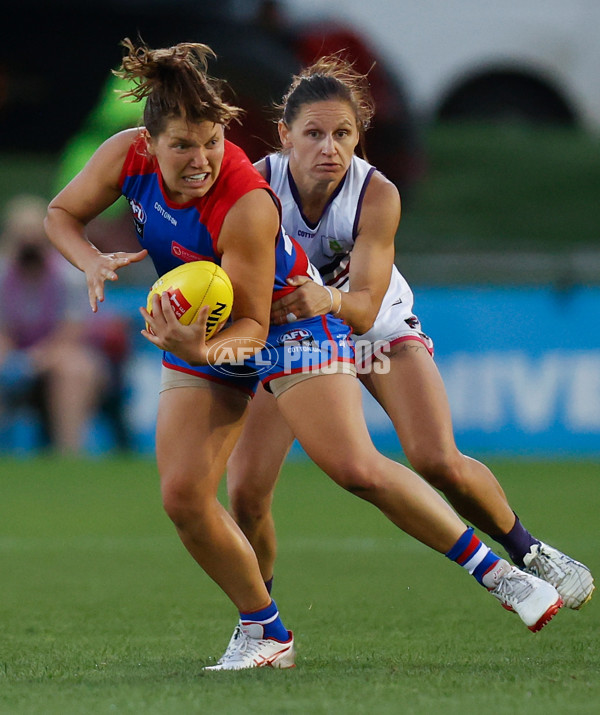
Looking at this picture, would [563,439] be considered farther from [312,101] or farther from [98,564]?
[312,101]

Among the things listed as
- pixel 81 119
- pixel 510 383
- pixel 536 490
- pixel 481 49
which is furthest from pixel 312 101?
pixel 481 49

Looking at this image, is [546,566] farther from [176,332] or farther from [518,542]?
[176,332]

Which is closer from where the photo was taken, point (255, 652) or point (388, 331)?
point (255, 652)

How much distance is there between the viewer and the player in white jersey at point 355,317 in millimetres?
5496

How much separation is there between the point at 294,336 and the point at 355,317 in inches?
11.1

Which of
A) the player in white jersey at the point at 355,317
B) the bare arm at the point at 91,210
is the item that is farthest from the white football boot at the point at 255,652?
the bare arm at the point at 91,210

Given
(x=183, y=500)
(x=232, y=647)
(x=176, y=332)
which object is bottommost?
(x=232, y=647)

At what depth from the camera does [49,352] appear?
11.9m

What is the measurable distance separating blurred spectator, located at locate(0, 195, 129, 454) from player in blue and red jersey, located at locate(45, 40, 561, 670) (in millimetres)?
6568

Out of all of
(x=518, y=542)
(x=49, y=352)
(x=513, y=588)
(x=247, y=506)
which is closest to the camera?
(x=513, y=588)

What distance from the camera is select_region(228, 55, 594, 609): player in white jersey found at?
5496mm

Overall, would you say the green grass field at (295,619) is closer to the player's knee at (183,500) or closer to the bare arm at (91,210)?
the player's knee at (183,500)

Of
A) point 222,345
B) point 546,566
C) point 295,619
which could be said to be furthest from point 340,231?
point 295,619

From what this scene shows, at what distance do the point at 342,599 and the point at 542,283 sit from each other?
608 centimetres
